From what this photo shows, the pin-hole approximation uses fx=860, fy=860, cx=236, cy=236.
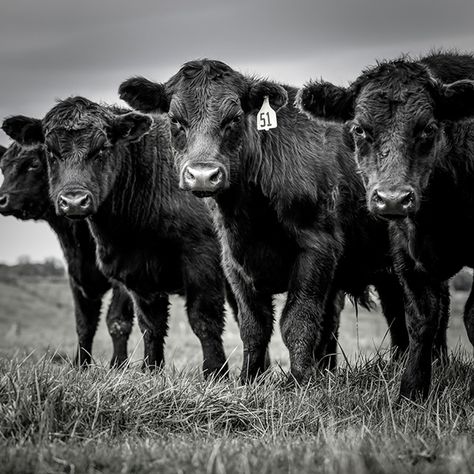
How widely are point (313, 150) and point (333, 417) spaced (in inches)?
107

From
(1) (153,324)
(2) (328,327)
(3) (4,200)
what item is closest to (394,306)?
(2) (328,327)

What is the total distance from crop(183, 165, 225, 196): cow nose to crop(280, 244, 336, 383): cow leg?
0.99m

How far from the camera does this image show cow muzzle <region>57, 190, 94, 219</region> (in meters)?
7.80

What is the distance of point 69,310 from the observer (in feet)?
111

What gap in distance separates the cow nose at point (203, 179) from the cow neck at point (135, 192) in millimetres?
2023

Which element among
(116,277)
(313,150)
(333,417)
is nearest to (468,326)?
(333,417)

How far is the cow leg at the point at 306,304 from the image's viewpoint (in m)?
6.83

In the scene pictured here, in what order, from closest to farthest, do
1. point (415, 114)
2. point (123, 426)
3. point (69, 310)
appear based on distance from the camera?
point (123, 426) < point (415, 114) < point (69, 310)

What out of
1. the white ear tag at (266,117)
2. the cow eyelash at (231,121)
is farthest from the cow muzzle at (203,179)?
the white ear tag at (266,117)

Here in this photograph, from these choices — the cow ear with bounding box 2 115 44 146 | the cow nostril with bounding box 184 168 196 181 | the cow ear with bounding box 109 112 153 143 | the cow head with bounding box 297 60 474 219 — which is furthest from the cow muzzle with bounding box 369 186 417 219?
the cow ear with bounding box 2 115 44 146

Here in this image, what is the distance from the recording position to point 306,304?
6.91 metres

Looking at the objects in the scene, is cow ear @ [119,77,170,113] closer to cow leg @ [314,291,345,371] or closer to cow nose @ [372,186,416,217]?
cow leg @ [314,291,345,371]

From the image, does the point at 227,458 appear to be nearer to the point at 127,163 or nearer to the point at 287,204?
the point at 287,204

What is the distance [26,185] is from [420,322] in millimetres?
5512
